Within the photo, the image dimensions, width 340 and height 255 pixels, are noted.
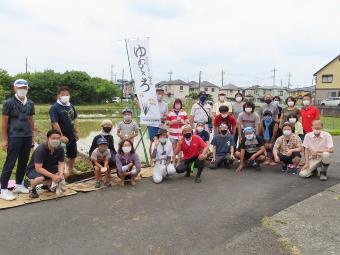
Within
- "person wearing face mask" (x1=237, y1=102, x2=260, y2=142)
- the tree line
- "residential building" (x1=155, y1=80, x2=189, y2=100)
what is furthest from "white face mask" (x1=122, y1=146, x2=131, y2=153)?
"residential building" (x1=155, y1=80, x2=189, y2=100)

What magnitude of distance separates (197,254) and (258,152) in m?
4.12

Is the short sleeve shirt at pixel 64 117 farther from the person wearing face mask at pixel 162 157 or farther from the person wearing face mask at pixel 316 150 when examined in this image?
the person wearing face mask at pixel 316 150

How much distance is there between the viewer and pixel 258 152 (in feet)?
23.9

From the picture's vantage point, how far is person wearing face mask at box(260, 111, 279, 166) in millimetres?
7832

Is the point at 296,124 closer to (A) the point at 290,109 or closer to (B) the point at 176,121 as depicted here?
(A) the point at 290,109

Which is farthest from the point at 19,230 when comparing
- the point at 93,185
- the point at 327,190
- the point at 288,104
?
the point at 288,104

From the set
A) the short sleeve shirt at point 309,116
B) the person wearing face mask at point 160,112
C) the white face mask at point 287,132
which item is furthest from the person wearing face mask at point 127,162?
the short sleeve shirt at point 309,116

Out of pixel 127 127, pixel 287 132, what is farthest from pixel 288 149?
pixel 127 127

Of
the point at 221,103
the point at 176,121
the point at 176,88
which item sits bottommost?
the point at 176,121

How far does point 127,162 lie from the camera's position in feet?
20.2

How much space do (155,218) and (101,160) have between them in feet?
6.66

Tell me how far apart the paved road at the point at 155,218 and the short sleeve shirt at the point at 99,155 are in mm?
648

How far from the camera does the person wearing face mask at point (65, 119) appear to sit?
5898 millimetres

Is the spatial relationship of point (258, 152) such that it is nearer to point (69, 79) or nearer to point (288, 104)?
point (288, 104)
